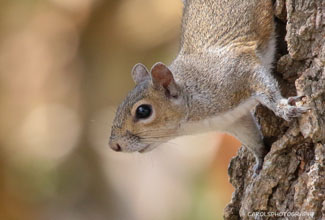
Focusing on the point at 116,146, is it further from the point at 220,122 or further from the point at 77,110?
the point at 77,110

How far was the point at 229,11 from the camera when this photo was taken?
3.24 m

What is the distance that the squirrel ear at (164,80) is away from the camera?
304cm

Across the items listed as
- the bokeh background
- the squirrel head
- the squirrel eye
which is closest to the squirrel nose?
the squirrel head

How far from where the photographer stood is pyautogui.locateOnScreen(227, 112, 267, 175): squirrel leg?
3.03 meters

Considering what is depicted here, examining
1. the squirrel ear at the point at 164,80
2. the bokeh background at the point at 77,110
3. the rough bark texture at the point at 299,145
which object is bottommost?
the rough bark texture at the point at 299,145

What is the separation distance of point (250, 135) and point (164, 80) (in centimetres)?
52

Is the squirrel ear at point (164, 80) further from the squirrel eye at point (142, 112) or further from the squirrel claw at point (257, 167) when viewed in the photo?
the squirrel claw at point (257, 167)

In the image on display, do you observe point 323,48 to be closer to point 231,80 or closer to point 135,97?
point 231,80

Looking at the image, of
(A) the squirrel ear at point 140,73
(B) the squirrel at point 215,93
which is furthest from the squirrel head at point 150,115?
(A) the squirrel ear at point 140,73

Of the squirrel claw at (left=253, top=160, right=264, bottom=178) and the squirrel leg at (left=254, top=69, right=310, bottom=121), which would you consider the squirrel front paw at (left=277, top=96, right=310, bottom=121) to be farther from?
the squirrel claw at (left=253, top=160, right=264, bottom=178)

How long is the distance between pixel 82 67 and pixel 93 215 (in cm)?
188

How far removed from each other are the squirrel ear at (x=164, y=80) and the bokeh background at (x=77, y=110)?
372 cm

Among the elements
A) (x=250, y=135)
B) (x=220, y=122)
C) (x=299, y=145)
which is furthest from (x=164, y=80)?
(x=299, y=145)

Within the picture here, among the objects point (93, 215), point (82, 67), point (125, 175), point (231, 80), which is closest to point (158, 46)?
point (82, 67)
